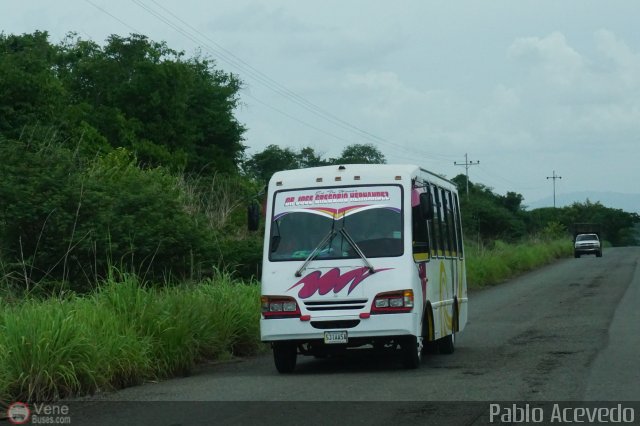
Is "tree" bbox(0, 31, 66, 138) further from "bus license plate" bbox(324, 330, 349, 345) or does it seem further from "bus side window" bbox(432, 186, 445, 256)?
"bus license plate" bbox(324, 330, 349, 345)

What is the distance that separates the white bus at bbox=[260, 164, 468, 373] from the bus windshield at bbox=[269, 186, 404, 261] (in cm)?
1

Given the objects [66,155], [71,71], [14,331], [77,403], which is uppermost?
[71,71]

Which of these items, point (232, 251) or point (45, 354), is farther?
point (232, 251)

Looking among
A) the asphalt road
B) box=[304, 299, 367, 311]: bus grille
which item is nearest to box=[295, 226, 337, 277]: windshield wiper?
box=[304, 299, 367, 311]: bus grille

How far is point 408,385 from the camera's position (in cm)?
1176

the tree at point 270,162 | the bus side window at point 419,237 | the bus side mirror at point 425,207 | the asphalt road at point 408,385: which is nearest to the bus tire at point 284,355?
the asphalt road at point 408,385

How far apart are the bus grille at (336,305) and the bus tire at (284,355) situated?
2.12 feet

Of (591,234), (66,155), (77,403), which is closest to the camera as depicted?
(77,403)

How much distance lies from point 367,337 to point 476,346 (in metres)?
4.33

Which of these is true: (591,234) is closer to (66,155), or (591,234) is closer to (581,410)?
(66,155)

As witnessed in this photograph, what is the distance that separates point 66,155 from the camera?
2014cm

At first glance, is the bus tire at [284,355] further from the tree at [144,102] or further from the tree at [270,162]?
the tree at [270,162]

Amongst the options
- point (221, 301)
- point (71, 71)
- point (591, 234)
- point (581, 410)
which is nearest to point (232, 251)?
point (221, 301)

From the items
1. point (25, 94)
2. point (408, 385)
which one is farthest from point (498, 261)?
point (408, 385)
